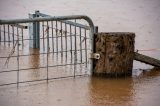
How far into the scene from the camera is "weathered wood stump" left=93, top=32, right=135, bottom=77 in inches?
304

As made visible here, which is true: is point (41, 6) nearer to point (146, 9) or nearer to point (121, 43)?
Result: point (146, 9)

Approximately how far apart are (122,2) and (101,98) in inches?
422

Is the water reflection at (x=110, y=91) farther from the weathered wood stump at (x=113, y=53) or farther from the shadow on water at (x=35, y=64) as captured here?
the shadow on water at (x=35, y=64)

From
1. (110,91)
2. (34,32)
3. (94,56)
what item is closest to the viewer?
(110,91)

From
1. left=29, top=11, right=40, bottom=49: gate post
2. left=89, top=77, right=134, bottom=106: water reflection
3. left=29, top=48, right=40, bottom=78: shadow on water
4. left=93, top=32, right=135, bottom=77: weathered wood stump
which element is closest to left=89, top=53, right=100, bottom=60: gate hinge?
left=93, top=32, right=135, bottom=77: weathered wood stump

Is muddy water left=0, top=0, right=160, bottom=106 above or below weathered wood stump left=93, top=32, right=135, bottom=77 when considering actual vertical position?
below

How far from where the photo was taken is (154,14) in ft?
49.4

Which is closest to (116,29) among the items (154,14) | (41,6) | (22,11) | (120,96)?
(154,14)

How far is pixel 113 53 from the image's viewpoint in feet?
25.4

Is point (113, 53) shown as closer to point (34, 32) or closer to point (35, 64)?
point (35, 64)

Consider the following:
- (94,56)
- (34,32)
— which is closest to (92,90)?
(94,56)

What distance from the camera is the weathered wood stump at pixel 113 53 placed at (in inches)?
304

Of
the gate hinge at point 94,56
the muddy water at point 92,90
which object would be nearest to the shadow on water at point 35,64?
the muddy water at point 92,90

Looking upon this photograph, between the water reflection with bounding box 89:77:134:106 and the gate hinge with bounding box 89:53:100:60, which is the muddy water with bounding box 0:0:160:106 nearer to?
the water reflection with bounding box 89:77:134:106
